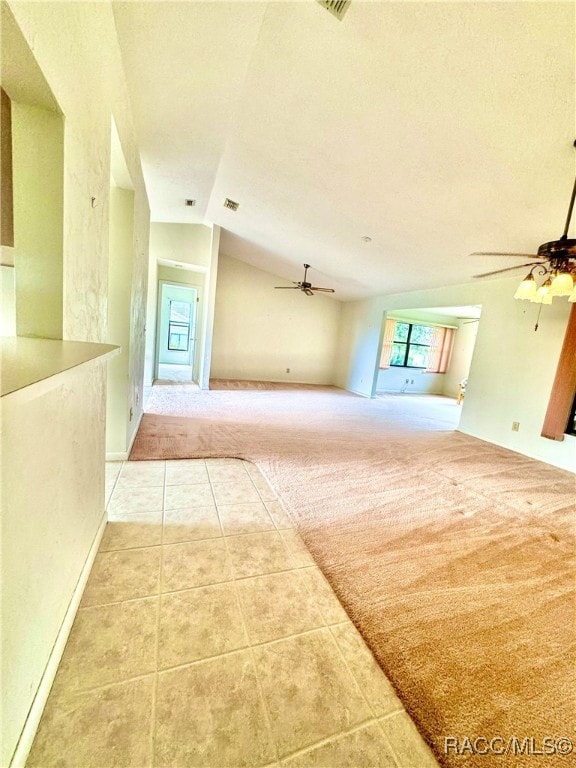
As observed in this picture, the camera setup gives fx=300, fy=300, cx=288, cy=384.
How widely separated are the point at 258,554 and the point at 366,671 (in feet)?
2.38

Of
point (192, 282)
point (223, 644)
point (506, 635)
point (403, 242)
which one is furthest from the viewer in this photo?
point (192, 282)

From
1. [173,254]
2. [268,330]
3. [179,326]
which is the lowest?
[179,326]

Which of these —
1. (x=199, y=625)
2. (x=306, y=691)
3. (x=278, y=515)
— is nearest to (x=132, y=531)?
(x=199, y=625)

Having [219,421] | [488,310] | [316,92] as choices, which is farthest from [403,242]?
[219,421]

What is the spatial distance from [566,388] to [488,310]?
1530 mm

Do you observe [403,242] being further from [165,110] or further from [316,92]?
[165,110]

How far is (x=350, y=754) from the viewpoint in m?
0.89

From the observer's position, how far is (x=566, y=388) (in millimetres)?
3566

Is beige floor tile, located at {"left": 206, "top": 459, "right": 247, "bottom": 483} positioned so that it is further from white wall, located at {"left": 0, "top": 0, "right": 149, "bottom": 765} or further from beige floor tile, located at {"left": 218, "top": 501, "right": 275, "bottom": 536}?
white wall, located at {"left": 0, "top": 0, "right": 149, "bottom": 765}

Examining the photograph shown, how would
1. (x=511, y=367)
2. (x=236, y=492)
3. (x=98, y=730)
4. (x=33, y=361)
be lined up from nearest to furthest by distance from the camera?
(x=33, y=361), (x=98, y=730), (x=236, y=492), (x=511, y=367)

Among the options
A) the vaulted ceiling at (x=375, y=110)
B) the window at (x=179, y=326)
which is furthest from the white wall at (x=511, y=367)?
the window at (x=179, y=326)

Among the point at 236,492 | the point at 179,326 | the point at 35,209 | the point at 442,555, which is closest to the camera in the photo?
the point at 35,209

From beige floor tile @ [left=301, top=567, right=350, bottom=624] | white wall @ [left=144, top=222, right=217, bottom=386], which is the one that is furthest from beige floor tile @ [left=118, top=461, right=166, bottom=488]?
white wall @ [left=144, top=222, right=217, bottom=386]

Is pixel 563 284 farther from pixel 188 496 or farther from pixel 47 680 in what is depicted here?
pixel 47 680
